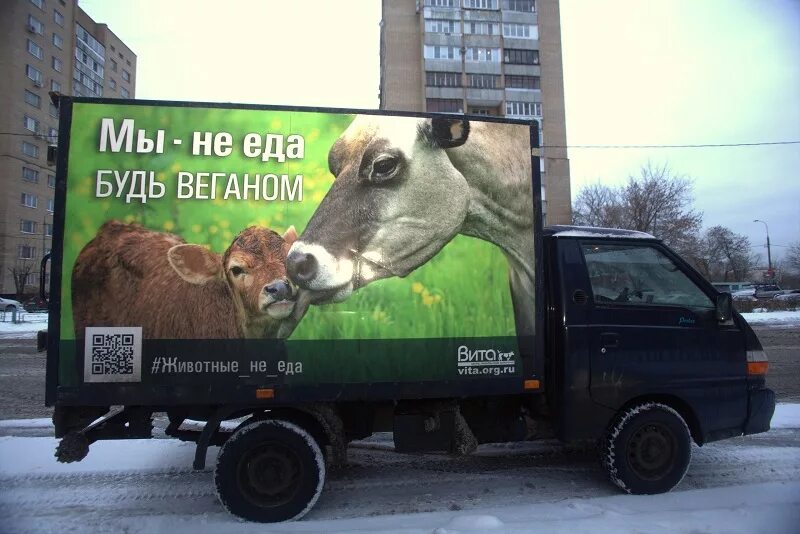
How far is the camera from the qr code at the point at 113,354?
11.3 ft

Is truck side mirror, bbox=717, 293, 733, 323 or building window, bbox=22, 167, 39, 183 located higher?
building window, bbox=22, 167, 39, 183

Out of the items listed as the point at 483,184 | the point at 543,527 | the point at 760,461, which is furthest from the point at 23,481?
the point at 760,461

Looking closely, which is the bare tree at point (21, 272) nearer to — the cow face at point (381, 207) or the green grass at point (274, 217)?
the green grass at point (274, 217)

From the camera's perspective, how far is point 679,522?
11.8 ft

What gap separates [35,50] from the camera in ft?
194

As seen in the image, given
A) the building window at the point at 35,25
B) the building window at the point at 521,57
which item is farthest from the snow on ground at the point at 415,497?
the building window at the point at 35,25

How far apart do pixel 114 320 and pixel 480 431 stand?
3.03 m

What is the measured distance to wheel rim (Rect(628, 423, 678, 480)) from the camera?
13.6 feet

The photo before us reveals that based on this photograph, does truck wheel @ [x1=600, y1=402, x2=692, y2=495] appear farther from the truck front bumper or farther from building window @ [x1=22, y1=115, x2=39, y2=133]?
building window @ [x1=22, y1=115, x2=39, y2=133]

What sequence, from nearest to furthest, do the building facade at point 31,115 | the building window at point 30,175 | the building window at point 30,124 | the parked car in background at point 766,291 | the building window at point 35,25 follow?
the parked car in background at point 766,291 < the building facade at point 31,115 < the building window at point 30,175 < the building window at point 30,124 < the building window at point 35,25

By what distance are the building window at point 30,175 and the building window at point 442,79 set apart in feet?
154

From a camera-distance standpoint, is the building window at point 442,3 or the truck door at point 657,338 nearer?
the truck door at point 657,338

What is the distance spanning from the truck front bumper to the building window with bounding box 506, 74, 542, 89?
60.3 meters

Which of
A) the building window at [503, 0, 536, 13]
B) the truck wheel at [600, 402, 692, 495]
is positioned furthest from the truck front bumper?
the building window at [503, 0, 536, 13]
